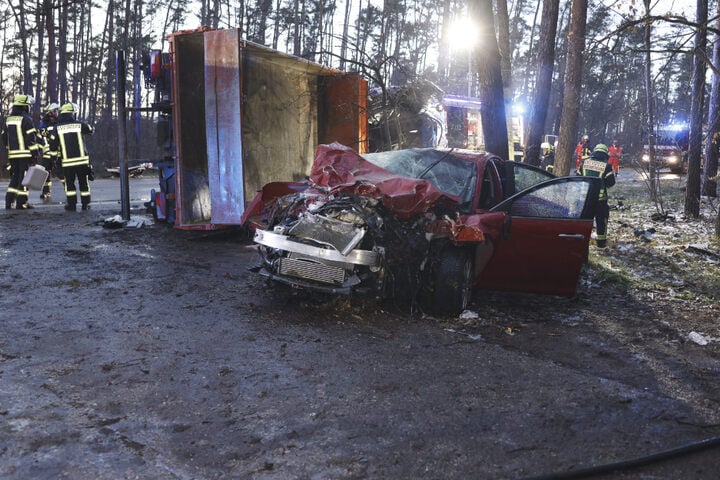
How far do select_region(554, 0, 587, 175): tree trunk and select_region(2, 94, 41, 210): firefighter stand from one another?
31.4 feet

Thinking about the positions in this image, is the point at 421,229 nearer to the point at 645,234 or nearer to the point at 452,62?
the point at 645,234

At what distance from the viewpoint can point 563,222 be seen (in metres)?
5.78

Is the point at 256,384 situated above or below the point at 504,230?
below

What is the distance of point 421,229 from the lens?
5262mm

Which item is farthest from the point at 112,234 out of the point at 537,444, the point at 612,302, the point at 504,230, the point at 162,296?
the point at 537,444

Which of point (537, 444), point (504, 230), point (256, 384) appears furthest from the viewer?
point (504, 230)

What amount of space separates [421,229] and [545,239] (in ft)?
4.25

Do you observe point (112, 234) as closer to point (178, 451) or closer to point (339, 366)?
point (339, 366)

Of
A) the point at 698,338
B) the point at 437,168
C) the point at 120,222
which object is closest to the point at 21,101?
the point at 120,222

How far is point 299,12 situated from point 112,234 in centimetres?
3660

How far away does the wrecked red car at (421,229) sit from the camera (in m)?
5.03

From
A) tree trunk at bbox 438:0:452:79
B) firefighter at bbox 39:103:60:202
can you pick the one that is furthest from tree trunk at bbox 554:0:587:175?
tree trunk at bbox 438:0:452:79

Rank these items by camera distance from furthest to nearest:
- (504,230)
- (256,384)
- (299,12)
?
1. (299,12)
2. (504,230)
3. (256,384)

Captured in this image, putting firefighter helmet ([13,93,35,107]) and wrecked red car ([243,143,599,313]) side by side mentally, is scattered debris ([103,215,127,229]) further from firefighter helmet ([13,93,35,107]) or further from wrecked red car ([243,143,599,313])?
wrecked red car ([243,143,599,313])
